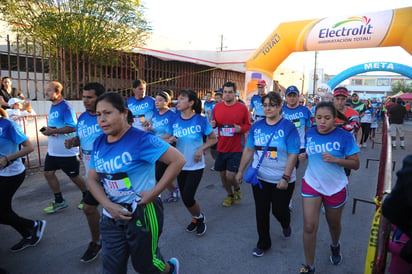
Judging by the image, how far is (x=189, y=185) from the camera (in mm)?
3625

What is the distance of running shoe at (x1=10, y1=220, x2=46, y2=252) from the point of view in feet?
10.9

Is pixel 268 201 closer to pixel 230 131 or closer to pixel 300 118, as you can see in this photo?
pixel 230 131

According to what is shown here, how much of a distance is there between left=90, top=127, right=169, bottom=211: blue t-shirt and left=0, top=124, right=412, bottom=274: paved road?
1385 millimetres

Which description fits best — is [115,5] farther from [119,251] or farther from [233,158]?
[119,251]

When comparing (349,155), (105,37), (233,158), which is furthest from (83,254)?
(105,37)

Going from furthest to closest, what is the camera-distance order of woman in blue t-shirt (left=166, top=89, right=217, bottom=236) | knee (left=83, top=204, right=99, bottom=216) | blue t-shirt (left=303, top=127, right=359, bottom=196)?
woman in blue t-shirt (left=166, top=89, right=217, bottom=236) → knee (left=83, top=204, right=99, bottom=216) → blue t-shirt (left=303, top=127, right=359, bottom=196)

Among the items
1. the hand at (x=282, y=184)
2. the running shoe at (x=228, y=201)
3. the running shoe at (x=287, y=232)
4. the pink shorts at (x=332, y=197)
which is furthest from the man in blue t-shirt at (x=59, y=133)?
the pink shorts at (x=332, y=197)

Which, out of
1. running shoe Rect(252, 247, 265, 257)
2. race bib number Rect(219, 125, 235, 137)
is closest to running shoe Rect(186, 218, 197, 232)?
running shoe Rect(252, 247, 265, 257)

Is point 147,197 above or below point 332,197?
above

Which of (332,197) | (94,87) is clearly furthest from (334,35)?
(94,87)

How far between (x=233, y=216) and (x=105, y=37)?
9258 mm

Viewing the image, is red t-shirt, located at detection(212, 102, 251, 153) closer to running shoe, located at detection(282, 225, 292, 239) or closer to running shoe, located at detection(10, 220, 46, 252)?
running shoe, located at detection(282, 225, 292, 239)

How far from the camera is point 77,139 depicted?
357cm

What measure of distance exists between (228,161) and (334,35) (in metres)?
9.23
